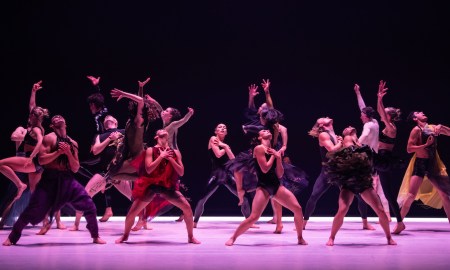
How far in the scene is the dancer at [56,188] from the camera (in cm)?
667

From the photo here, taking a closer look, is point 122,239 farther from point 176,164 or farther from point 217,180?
point 217,180

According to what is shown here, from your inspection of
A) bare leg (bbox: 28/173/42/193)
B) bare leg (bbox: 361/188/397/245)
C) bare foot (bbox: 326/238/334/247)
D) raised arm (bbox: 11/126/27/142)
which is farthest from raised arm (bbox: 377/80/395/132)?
raised arm (bbox: 11/126/27/142)

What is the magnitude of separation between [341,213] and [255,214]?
0.94m

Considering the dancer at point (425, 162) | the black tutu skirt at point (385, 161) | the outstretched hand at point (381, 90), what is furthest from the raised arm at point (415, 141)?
the black tutu skirt at point (385, 161)

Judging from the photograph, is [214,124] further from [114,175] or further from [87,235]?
[87,235]

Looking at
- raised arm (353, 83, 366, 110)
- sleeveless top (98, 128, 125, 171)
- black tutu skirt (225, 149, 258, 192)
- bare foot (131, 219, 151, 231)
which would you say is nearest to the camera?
black tutu skirt (225, 149, 258, 192)

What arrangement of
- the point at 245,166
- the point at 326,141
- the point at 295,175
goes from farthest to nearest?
the point at 326,141 → the point at 295,175 → the point at 245,166

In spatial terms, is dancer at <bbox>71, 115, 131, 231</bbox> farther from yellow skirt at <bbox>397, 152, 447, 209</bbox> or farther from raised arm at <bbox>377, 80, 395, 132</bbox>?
yellow skirt at <bbox>397, 152, 447, 209</bbox>

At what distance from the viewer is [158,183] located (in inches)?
272

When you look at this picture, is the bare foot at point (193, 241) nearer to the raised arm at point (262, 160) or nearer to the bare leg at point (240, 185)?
the raised arm at point (262, 160)

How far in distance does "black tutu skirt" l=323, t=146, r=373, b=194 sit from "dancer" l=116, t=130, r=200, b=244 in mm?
1682

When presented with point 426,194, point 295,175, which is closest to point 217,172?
point 295,175

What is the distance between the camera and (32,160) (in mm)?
8094

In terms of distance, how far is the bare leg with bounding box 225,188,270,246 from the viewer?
6676mm
